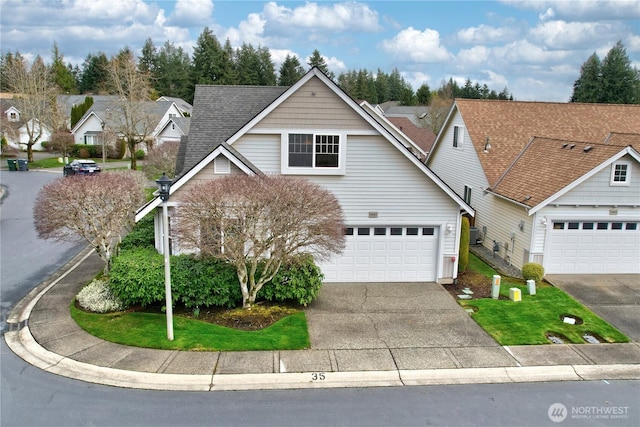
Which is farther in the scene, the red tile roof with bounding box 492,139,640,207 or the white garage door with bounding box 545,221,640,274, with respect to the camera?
the white garage door with bounding box 545,221,640,274

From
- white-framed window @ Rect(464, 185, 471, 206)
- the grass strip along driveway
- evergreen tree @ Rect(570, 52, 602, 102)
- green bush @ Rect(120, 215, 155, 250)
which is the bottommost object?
the grass strip along driveway

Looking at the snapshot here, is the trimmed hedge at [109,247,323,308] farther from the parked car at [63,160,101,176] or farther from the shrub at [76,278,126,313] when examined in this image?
the parked car at [63,160,101,176]

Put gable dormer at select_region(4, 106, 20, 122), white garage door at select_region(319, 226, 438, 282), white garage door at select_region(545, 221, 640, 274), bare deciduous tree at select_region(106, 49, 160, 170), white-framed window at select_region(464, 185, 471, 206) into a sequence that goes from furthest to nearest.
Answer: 1. gable dormer at select_region(4, 106, 20, 122)
2. bare deciduous tree at select_region(106, 49, 160, 170)
3. white-framed window at select_region(464, 185, 471, 206)
4. white garage door at select_region(545, 221, 640, 274)
5. white garage door at select_region(319, 226, 438, 282)

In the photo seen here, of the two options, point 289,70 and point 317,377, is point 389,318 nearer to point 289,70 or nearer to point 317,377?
point 317,377

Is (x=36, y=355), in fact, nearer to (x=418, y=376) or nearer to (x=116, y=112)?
(x=418, y=376)

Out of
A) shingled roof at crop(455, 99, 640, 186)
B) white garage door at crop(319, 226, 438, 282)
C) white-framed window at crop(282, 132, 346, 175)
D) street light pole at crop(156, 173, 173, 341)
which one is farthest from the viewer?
shingled roof at crop(455, 99, 640, 186)

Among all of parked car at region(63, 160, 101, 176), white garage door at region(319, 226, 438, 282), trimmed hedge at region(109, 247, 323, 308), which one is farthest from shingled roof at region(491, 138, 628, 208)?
parked car at region(63, 160, 101, 176)

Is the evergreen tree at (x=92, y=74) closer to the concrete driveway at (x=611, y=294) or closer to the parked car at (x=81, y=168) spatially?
the parked car at (x=81, y=168)
